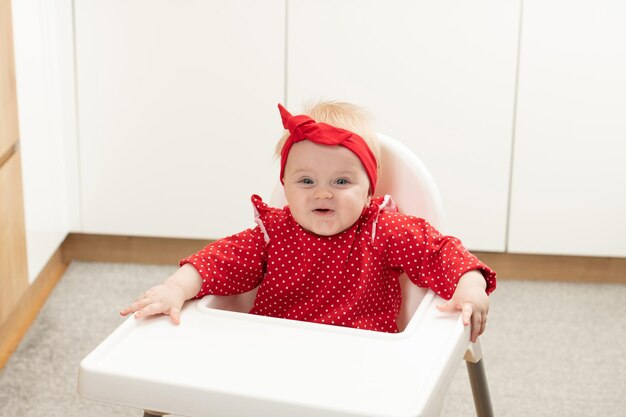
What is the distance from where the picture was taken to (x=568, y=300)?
230 cm

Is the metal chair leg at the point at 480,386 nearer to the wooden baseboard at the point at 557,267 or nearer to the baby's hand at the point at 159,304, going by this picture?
the baby's hand at the point at 159,304

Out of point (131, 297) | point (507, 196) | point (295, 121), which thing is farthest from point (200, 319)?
point (507, 196)

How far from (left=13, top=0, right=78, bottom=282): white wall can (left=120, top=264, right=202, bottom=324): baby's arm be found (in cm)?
101

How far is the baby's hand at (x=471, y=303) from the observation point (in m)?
1.07

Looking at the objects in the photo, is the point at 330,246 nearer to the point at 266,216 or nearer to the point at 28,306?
the point at 266,216

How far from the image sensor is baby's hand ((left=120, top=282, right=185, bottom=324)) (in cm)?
107

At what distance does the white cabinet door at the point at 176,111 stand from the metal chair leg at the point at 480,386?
1068mm

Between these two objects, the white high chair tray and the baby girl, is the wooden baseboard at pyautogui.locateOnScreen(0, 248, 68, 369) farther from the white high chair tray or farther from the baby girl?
the white high chair tray

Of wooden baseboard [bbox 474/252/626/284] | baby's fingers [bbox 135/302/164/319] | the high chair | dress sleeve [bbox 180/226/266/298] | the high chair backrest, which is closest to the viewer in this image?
the high chair

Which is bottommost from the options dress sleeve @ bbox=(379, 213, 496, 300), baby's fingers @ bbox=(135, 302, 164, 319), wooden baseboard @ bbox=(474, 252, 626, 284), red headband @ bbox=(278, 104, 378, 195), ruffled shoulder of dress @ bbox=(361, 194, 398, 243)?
wooden baseboard @ bbox=(474, 252, 626, 284)

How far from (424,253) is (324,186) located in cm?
16

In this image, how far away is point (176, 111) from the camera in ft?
7.63

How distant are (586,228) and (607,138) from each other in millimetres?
238

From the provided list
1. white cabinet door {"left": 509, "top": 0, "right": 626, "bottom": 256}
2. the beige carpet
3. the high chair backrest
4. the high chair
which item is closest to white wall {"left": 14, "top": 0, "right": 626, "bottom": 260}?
white cabinet door {"left": 509, "top": 0, "right": 626, "bottom": 256}
